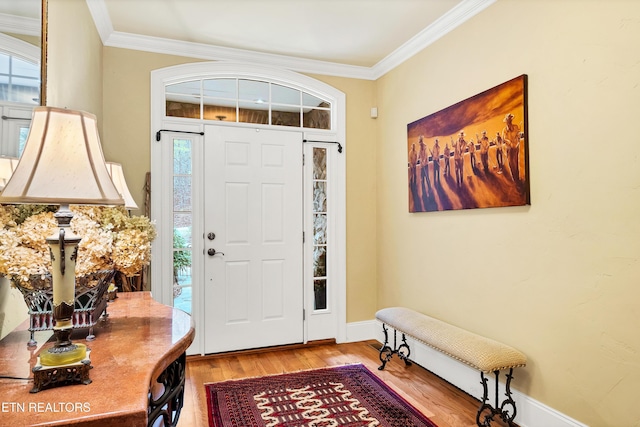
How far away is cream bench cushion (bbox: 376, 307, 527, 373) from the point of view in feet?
7.25

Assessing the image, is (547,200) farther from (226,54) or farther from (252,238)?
(226,54)

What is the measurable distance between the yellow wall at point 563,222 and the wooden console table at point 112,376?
1.92 meters

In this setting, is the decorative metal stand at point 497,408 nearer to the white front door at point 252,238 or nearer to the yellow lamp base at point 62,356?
the white front door at point 252,238

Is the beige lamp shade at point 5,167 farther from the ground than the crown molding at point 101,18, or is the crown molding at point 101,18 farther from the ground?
the crown molding at point 101,18

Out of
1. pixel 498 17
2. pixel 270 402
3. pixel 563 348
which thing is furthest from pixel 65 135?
pixel 498 17

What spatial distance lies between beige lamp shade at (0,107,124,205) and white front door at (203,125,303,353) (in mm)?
2501

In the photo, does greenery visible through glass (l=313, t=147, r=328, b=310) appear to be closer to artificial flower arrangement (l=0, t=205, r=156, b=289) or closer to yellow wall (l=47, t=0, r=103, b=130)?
yellow wall (l=47, t=0, r=103, b=130)

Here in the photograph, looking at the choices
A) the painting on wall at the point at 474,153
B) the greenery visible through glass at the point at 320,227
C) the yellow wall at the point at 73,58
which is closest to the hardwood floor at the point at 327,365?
the greenery visible through glass at the point at 320,227

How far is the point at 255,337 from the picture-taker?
11.9ft

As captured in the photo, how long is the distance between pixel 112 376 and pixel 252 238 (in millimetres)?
2672

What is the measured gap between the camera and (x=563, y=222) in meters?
2.11

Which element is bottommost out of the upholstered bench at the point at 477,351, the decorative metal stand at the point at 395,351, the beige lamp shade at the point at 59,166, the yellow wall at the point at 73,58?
the decorative metal stand at the point at 395,351

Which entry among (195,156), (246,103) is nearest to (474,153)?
(246,103)

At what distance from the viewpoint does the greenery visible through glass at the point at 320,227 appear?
3.88 meters
